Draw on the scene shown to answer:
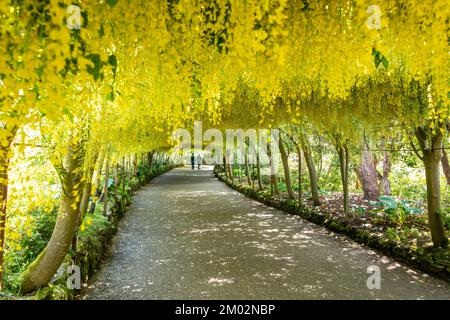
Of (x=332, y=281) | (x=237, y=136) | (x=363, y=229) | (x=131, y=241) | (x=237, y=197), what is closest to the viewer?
(x=332, y=281)

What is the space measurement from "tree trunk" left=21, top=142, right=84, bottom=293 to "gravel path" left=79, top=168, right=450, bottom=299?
700 millimetres

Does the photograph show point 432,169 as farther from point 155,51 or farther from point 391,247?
point 155,51

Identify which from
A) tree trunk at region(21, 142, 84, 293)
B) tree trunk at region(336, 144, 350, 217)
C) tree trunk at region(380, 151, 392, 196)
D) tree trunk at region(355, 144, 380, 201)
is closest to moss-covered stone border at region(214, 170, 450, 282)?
tree trunk at region(336, 144, 350, 217)

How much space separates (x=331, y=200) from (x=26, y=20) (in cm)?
884

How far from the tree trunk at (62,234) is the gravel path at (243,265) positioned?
700 millimetres

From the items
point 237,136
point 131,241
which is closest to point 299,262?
point 131,241

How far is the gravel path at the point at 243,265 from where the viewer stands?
12.9 feet

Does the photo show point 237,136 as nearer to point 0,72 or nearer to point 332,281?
point 332,281

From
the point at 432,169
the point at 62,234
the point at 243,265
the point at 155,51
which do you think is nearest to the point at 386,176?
the point at 432,169

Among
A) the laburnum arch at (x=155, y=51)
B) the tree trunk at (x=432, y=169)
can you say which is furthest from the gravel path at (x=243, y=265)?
the laburnum arch at (x=155, y=51)

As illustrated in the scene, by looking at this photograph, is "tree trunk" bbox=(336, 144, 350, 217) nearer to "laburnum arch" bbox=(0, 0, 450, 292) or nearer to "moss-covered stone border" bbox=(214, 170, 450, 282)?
"moss-covered stone border" bbox=(214, 170, 450, 282)

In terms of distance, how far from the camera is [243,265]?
488cm

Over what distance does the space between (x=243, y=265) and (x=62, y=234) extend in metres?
2.51

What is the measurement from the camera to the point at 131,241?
648 centimetres
